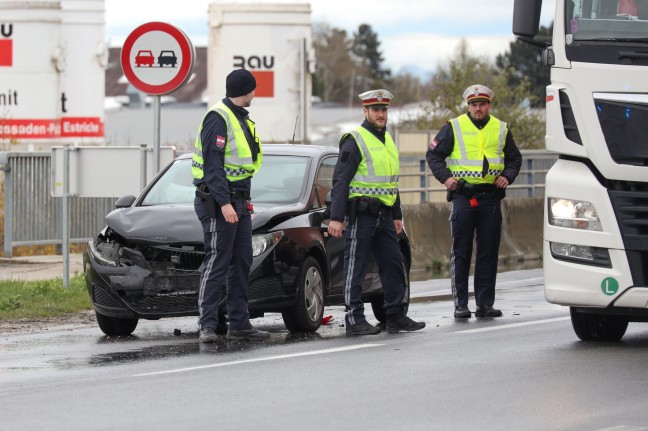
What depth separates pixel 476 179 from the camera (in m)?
13.6

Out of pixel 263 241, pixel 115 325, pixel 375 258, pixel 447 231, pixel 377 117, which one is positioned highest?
pixel 377 117

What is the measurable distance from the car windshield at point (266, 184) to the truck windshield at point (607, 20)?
9.25 ft

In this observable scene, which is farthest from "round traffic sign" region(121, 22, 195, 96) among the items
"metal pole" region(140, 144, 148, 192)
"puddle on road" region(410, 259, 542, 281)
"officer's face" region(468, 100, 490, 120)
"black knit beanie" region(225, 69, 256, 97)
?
"puddle on road" region(410, 259, 542, 281)

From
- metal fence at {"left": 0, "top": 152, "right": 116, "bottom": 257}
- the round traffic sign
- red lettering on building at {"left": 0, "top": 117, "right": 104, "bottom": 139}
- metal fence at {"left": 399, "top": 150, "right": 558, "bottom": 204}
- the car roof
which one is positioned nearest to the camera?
the car roof

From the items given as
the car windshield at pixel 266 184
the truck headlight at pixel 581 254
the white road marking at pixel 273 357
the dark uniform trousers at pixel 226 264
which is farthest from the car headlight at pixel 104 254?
the truck headlight at pixel 581 254

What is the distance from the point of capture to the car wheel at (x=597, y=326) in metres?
11.6

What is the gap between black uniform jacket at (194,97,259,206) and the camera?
1173cm

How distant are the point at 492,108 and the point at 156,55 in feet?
90.3

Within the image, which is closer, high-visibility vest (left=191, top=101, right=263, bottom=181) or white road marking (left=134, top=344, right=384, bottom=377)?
white road marking (left=134, top=344, right=384, bottom=377)

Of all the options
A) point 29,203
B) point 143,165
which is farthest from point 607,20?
point 29,203

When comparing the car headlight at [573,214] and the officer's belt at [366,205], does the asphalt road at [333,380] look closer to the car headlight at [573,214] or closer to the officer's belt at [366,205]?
the car headlight at [573,214]

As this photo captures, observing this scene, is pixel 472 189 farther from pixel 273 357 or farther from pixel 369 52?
pixel 369 52

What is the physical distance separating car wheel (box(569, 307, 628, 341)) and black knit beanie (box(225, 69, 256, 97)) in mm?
2905

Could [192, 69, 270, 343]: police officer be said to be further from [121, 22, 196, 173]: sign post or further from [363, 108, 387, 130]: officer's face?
[121, 22, 196, 173]: sign post
